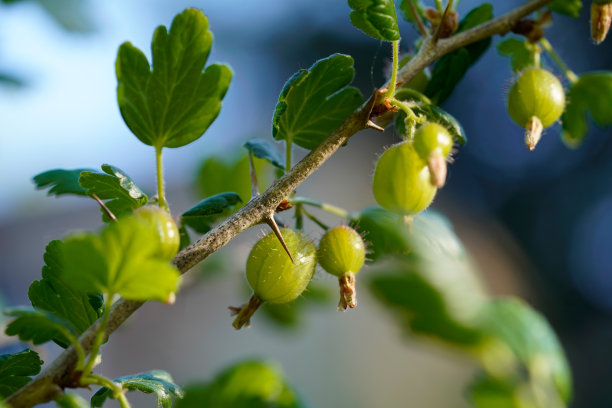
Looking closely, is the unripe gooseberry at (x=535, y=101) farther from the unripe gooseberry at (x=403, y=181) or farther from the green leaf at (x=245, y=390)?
the green leaf at (x=245, y=390)

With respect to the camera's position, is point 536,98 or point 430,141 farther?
point 536,98

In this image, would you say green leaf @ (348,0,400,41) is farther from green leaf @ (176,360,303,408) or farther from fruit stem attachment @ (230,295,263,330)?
green leaf @ (176,360,303,408)

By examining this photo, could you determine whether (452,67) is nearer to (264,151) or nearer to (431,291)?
(264,151)

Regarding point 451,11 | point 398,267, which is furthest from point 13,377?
point 451,11

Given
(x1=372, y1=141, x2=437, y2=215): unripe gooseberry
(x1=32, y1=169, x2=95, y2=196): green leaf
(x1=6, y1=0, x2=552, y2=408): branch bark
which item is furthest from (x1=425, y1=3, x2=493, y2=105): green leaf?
(x1=32, y1=169, x2=95, y2=196): green leaf

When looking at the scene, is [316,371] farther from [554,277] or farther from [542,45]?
[554,277]

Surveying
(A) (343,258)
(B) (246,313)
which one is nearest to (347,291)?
(A) (343,258)

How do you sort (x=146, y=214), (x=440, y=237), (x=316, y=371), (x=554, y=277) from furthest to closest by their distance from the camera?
(x=554, y=277) < (x=316, y=371) < (x=440, y=237) < (x=146, y=214)

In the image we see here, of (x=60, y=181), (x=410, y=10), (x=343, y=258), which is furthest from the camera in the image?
(x=410, y=10)
